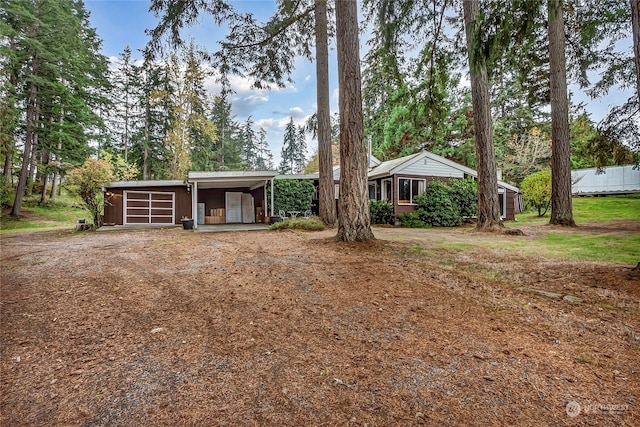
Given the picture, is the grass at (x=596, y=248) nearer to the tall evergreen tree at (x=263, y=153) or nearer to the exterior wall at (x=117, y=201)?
the exterior wall at (x=117, y=201)

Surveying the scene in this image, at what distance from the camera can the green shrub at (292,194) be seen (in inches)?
607

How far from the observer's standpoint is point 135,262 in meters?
5.41

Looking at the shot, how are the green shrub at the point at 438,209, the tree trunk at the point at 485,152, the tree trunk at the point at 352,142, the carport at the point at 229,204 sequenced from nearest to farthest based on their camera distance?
the tree trunk at the point at 352,142, the tree trunk at the point at 485,152, the green shrub at the point at 438,209, the carport at the point at 229,204

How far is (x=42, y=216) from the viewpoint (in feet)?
61.9

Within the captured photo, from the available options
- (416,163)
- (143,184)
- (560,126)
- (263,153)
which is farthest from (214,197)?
(263,153)

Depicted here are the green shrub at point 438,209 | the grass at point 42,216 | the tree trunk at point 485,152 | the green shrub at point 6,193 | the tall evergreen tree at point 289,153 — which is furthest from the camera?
the tall evergreen tree at point 289,153

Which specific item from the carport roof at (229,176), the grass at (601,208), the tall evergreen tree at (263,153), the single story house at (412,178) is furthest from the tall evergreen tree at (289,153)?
the grass at (601,208)

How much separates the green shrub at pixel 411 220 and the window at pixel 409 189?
83 centimetres

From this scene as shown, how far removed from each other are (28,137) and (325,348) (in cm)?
2419

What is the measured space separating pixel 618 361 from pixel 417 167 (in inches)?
552

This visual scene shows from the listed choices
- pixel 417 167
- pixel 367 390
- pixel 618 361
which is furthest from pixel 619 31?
pixel 367 390

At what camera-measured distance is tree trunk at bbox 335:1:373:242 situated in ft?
21.9

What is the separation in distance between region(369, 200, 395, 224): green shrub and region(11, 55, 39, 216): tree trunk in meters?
20.4

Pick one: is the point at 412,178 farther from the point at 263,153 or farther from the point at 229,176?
the point at 263,153
